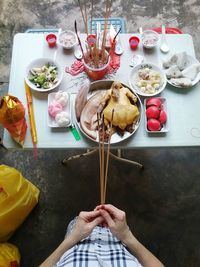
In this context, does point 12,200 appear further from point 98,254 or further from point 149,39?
point 149,39

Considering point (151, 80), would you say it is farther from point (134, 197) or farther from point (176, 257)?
point (176, 257)

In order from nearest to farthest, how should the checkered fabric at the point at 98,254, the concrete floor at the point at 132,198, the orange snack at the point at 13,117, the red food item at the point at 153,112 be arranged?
the checkered fabric at the point at 98,254
the orange snack at the point at 13,117
the red food item at the point at 153,112
the concrete floor at the point at 132,198

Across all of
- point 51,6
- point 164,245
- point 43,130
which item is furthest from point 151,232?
point 51,6

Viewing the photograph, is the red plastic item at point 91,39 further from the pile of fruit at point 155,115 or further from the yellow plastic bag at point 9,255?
the yellow plastic bag at point 9,255

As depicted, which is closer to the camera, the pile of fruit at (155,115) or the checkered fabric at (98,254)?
the checkered fabric at (98,254)

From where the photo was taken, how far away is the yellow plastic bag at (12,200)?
188 centimetres

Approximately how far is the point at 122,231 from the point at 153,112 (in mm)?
628

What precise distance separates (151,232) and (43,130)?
100cm

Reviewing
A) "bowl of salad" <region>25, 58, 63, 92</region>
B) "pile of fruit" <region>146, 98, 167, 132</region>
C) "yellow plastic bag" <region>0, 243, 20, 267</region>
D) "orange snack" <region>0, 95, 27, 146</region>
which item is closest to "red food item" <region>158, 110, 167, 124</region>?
"pile of fruit" <region>146, 98, 167, 132</region>

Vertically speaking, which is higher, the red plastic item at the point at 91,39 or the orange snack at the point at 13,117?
the red plastic item at the point at 91,39

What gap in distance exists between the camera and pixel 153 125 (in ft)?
5.45

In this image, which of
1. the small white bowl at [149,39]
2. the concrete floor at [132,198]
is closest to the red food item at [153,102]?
the small white bowl at [149,39]

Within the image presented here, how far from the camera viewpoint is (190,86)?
5.90ft

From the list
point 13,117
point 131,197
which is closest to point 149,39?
point 13,117
